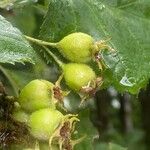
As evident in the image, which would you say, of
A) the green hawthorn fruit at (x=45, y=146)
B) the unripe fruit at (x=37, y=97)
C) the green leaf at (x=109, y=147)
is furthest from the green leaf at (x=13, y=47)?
the green leaf at (x=109, y=147)

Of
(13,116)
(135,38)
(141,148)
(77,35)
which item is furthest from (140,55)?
(141,148)

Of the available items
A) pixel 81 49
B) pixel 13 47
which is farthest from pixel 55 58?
pixel 13 47

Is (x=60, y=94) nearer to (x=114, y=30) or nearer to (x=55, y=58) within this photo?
(x=55, y=58)

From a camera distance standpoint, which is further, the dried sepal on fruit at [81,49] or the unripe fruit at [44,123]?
the dried sepal on fruit at [81,49]

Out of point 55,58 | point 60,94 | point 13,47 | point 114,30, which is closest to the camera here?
point 13,47

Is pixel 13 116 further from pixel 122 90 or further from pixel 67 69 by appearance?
pixel 122 90

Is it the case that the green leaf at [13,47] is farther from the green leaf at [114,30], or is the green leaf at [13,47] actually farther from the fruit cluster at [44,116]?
the green leaf at [114,30]
